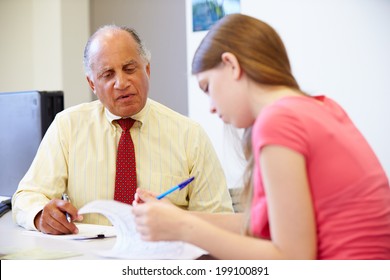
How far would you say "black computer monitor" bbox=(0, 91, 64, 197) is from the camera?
1785 mm

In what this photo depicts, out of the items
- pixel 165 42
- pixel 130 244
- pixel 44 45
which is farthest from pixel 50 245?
pixel 44 45

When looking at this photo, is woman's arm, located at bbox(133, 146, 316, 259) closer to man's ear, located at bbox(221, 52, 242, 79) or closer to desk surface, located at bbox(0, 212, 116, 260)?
man's ear, located at bbox(221, 52, 242, 79)

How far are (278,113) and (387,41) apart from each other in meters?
1.88

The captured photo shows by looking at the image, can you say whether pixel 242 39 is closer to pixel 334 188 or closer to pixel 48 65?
pixel 334 188

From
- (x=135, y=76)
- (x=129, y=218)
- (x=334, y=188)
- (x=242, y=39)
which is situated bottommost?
(x=129, y=218)

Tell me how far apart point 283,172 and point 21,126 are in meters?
1.23

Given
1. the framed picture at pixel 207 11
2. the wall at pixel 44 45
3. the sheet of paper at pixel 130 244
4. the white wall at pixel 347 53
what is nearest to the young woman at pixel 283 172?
the sheet of paper at pixel 130 244

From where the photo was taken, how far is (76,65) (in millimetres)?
3596

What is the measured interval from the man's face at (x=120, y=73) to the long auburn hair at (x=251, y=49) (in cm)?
76

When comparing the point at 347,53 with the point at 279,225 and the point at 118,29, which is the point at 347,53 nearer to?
the point at 118,29

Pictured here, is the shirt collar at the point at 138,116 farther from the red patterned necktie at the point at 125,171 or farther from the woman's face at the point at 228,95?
the woman's face at the point at 228,95

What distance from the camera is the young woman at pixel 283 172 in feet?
2.77

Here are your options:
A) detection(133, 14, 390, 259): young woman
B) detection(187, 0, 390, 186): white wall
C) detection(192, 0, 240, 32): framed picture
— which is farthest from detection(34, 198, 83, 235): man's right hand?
detection(192, 0, 240, 32): framed picture

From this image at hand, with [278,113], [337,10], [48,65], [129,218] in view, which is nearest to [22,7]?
[48,65]
